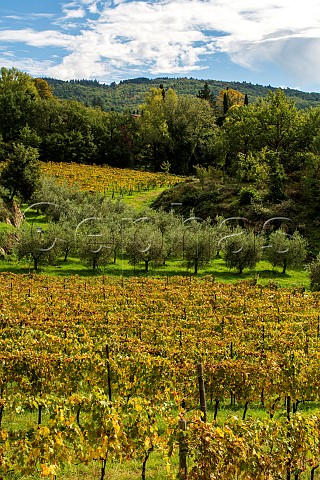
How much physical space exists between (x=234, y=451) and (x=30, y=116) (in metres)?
81.6

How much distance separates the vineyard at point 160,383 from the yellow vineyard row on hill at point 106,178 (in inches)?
1621

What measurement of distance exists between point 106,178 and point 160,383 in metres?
58.6

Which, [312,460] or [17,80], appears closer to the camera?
[312,460]

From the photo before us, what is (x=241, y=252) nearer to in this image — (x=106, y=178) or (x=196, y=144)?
(x=106, y=178)

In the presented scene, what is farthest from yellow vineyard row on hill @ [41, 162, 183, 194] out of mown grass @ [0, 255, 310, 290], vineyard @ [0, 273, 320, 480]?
vineyard @ [0, 273, 320, 480]

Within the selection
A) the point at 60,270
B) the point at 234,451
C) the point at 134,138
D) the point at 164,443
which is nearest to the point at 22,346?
the point at 164,443

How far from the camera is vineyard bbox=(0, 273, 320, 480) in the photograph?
7363 millimetres

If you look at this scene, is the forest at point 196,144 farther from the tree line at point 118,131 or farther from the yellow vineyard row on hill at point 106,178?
the yellow vineyard row on hill at point 106,178

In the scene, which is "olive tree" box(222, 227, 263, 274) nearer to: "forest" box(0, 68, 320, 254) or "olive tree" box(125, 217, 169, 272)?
"olive tree" box(125, 217, 169, 272)

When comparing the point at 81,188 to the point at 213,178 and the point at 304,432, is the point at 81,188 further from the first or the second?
the point at 304,432

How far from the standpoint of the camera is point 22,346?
13.1 metres

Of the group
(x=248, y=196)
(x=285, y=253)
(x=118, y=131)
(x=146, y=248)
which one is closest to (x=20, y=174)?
(x=146, y=248)

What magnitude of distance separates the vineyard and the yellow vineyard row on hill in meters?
41.2

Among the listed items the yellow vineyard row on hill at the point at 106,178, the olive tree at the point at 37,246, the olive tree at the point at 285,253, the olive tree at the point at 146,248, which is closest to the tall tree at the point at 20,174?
the olive tree at the point at 37,246
